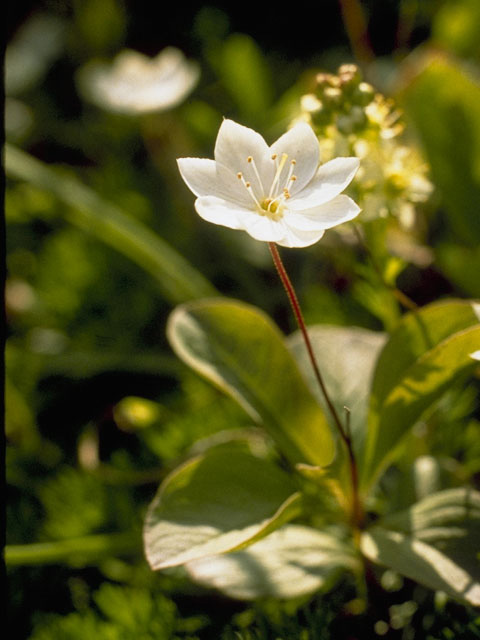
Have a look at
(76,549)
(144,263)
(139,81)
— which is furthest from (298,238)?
(139,81)

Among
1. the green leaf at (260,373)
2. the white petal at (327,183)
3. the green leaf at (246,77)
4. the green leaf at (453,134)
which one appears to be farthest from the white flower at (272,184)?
the green leaf at (246,77)

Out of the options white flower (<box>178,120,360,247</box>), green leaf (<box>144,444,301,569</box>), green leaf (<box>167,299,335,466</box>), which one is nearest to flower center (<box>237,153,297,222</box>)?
white flower (<box>178,120,360,247</box>)

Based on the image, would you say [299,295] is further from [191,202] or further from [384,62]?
[384,62]

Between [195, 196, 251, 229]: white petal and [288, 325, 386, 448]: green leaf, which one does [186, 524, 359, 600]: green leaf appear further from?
[195, 196, 251, 229]: white petal

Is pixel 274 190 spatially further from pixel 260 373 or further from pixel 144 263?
pixel 144 263

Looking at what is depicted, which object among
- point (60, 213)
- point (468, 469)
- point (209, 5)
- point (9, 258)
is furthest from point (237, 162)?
point (209, 5)

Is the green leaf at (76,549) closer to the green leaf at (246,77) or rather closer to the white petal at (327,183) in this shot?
the white petal at (327,183)
